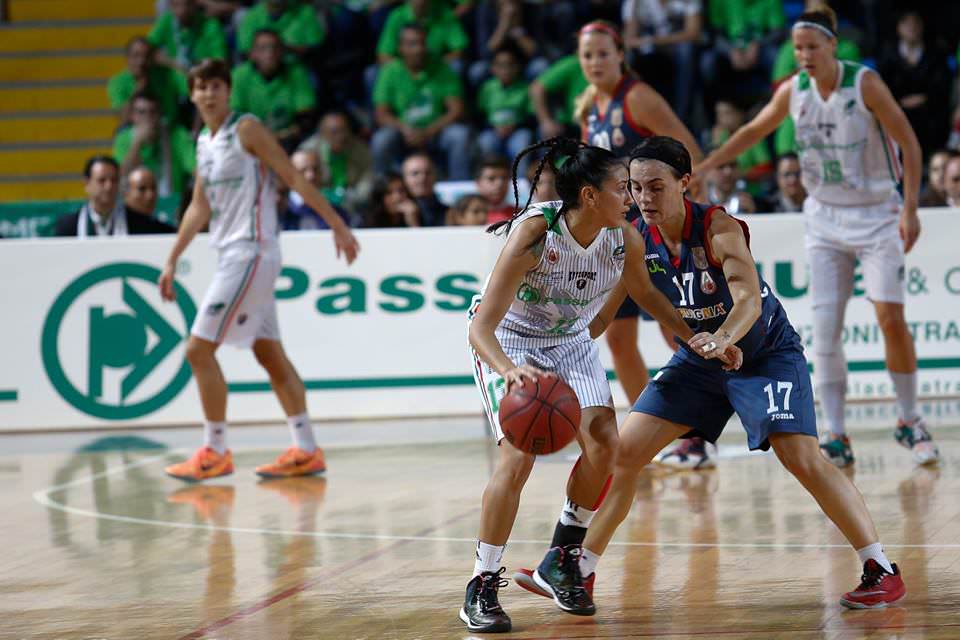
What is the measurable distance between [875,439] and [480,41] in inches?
278

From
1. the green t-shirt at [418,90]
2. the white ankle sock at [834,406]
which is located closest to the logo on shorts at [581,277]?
the white ankle sock at [834,406]

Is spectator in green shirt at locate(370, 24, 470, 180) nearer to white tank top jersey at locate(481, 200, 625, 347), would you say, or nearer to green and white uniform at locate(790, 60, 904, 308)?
green and white uniform at locate(790, 60, 904, 308)

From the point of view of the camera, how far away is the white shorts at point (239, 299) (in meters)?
8.01

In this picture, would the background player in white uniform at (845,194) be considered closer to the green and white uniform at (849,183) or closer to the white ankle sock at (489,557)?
the green and white uniform at (849,183)

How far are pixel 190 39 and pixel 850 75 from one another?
887 centimetres

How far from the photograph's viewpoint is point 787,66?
523 inches

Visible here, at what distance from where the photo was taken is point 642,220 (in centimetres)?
526

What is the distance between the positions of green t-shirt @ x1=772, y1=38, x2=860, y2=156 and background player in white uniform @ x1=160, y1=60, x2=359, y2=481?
5.97m

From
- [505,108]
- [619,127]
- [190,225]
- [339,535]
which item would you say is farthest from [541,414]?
[505,108]

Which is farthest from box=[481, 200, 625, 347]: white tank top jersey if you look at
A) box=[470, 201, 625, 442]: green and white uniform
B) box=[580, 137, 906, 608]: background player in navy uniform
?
box=[580, 137, 906, 608]: background player in navy uniform

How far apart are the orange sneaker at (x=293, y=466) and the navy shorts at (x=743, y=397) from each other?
3508mm

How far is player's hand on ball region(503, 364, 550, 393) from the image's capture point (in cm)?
450

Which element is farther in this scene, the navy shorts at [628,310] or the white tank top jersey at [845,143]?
the navy shorts at [628,310]

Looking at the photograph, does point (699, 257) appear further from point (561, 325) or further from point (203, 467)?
point (203, 467)
